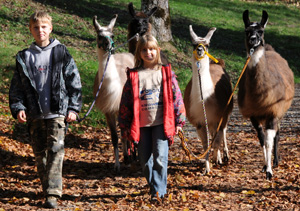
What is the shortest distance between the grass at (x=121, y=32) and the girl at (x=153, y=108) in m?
4.64

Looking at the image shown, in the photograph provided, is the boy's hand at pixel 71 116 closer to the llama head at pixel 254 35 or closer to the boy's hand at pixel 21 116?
the boy's hand at pixel 21 116

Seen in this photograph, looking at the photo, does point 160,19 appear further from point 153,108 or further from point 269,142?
point 153,108

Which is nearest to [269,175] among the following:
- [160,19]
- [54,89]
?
[54,89]

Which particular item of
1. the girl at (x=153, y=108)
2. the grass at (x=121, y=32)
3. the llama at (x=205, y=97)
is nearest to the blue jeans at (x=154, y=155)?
the girl at (x=153, y=108)

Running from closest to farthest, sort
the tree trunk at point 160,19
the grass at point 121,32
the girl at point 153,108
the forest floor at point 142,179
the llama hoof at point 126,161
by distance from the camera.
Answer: the girl at point 153,108, the forest floor at point 142,179, the llama hoof at point 126,161, the grass at point 121,32, the tree trunk at point 160,19

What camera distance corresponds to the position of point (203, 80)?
6.14 metres

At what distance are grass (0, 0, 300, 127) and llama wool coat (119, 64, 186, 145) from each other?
4640mm

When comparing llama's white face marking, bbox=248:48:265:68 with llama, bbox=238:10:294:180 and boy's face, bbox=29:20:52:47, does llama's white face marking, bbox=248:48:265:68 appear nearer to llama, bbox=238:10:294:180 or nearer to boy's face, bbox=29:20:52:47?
llama, bbox=238:10:294:180

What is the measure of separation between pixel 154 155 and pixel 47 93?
4.37 feet

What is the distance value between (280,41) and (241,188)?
16382 millimetres

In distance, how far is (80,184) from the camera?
19.2 feet

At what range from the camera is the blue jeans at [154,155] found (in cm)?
469

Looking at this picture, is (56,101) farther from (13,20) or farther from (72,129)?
(13,20)

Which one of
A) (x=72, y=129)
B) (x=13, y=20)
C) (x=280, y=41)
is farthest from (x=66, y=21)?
(x=280, y=41)
